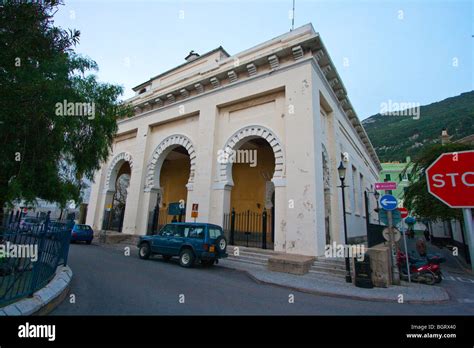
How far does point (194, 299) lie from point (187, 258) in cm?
417

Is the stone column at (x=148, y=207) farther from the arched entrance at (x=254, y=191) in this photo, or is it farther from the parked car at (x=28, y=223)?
the parked car at (x=28, y=223)

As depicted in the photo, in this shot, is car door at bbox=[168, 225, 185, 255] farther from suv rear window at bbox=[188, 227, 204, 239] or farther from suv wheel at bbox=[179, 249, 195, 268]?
suv rear window at bbox=[188, 227, 204, 239]

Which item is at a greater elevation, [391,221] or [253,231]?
[391,221]

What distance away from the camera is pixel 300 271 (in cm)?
842

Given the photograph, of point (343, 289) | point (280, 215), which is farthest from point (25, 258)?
point (280, 215)

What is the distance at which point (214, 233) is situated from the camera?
9578 mm

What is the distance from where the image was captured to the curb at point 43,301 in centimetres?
330

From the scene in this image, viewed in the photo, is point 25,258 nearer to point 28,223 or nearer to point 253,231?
point 28,223

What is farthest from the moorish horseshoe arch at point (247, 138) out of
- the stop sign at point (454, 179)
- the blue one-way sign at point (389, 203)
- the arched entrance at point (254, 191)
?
the stop sign at point (454, 179)

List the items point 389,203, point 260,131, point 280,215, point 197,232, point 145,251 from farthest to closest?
point 260,131
point 280,215
point 145,251
point 197,232
point 389,203

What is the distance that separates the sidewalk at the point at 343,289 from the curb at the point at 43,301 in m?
5.14

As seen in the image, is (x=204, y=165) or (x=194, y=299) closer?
(x=194, y=299)

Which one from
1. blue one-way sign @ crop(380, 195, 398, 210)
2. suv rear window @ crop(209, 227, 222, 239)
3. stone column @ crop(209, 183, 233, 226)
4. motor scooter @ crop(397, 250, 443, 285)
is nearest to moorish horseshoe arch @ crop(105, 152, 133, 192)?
stone column @ crop(209, 183, 233, 226)
